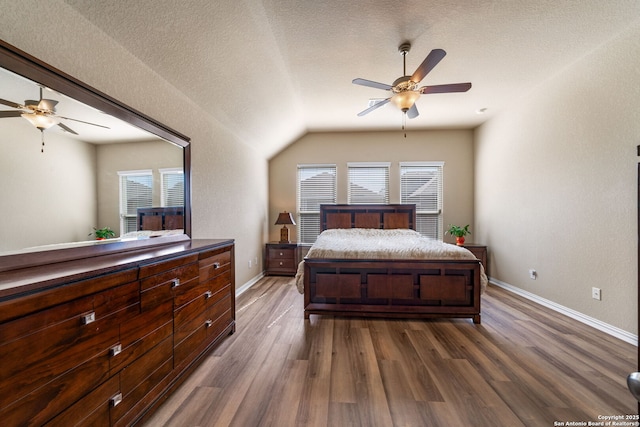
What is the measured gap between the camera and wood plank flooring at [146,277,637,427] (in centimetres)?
145

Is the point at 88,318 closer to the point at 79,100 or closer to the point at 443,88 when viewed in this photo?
the point at 79,100

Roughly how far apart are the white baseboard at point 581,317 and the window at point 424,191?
169 cm

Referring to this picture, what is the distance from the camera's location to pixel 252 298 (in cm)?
345

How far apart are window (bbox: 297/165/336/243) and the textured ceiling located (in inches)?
75.9

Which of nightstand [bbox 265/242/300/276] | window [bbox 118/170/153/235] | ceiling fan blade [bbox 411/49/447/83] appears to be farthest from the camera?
nightstand [bbox 265/242/300/276]

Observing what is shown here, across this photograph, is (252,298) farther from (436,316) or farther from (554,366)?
(554,366)

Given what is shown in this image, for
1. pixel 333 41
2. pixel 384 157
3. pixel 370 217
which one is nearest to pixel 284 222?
pixel 370 217

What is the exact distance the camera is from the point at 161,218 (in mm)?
2115

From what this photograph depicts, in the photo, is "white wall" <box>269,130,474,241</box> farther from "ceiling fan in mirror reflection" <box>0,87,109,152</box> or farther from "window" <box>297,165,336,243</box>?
"ceiling fan in mirror reflection" <box>0,87,109,152</box>

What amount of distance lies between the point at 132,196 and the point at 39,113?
68cm

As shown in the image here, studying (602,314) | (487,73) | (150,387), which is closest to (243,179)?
(150,387)

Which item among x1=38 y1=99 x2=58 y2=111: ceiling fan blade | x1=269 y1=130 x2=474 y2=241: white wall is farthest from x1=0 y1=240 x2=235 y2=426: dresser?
x1=269 y1=130 x2=474 y2=241: white wall

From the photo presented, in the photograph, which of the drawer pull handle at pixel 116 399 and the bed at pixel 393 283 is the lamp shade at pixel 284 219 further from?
the drawer pull handle at pixel 116 399

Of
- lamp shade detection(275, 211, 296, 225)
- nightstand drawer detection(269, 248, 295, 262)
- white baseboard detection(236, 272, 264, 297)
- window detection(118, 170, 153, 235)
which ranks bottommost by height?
white baseboard detection(236, 272, 264, 297)
